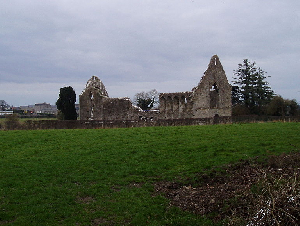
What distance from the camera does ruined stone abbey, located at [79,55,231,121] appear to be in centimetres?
3203

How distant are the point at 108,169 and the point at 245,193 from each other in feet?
17.2

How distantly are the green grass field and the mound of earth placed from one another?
42 centimetres

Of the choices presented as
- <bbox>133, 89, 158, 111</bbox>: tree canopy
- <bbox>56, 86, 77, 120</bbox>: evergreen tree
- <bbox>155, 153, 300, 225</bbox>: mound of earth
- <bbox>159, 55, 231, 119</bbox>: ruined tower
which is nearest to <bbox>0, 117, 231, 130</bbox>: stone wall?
<bbox>159, 55, 231, 119</bbox>: ruined tower

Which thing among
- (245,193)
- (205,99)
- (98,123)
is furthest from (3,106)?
(245,193)

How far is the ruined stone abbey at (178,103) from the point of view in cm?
3203

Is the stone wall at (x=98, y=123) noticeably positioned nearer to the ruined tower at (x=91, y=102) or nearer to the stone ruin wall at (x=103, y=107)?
the stone ruin wall at (x=103, y=107)

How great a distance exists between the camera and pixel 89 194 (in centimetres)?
830

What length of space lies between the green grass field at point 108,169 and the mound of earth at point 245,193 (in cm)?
42

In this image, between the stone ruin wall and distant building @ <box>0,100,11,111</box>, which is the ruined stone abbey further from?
distant building @ <box>0,100,11,111</box>

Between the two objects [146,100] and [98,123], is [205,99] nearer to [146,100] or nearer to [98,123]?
[98,123]

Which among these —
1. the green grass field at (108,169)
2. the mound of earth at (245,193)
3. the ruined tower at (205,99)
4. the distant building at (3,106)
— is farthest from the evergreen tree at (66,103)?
the distant building at (3,106)

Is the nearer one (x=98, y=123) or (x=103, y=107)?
(x=98, y=123)

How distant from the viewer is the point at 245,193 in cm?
667

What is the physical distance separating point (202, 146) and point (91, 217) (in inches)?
277
